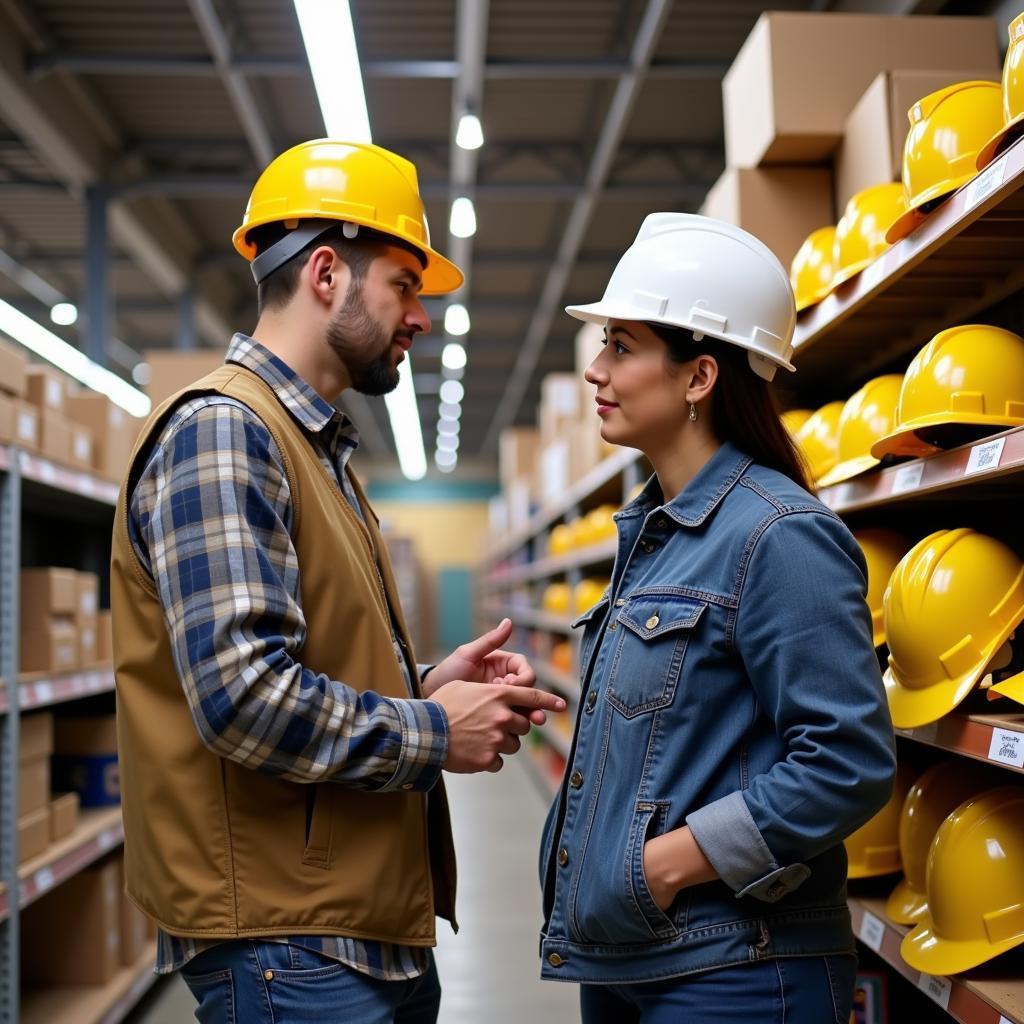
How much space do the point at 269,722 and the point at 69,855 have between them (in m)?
2.33

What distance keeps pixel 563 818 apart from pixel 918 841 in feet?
3.09

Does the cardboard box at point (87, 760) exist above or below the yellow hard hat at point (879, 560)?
below

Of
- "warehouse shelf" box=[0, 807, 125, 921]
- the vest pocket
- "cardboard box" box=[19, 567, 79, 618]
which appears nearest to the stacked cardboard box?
"cardboard box" box=[19, 567, 79, 618]

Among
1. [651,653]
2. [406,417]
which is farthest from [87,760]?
[406,417]

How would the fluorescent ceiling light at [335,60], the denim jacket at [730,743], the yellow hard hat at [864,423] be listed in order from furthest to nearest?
the fluorescent ceiling light at [335,60] < the yellow hard hat at [864,423] < the denim jacket at [730,743]

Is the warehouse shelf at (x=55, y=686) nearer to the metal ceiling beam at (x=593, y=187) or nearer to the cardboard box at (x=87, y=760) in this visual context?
the cardboard box at (x=87, y=760)

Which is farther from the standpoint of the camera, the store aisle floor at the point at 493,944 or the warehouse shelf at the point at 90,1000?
the store aisle floor at the point at 493,944

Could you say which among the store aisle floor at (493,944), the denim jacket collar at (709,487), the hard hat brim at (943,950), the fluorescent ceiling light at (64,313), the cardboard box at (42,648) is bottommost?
the store aisle floor at (493,944)

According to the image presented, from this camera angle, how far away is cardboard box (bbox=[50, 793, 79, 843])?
3.45 metres

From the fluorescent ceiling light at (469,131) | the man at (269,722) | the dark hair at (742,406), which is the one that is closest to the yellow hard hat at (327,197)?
the man at (269,722)

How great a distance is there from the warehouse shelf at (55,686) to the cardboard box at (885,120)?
2.80 m

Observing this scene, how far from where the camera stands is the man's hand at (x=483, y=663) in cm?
193

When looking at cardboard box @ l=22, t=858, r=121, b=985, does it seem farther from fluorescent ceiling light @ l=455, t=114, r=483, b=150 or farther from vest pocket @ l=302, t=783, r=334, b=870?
fluorescent ceiling light @ l=455, t=114, r=483, b=150

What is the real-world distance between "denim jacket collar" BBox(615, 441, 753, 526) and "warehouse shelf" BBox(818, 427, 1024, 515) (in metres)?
0.42
